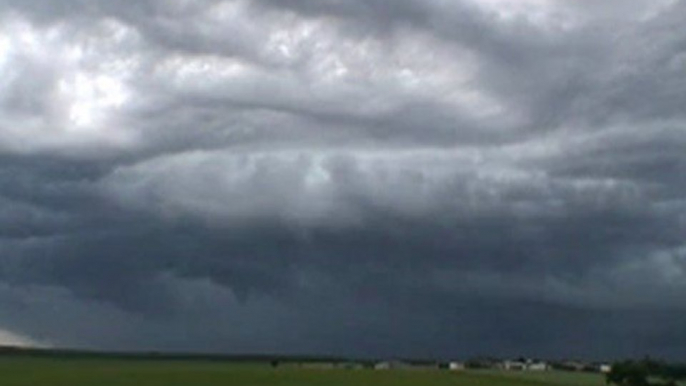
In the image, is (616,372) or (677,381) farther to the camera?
(616,372)

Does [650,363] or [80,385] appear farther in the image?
[650,363]

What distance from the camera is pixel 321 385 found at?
475ft

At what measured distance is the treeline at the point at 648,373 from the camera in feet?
490

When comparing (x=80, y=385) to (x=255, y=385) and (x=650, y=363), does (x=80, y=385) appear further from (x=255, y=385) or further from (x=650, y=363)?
(x=650, y=363)

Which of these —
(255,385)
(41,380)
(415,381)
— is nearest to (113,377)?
(41,380)

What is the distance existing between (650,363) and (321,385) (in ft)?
135

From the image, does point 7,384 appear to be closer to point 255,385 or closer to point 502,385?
point 255,385

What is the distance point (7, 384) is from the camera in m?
144

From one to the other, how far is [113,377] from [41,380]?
46.9 feet

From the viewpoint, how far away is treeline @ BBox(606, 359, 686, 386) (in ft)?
490

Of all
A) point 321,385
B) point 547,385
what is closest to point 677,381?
point 547,385

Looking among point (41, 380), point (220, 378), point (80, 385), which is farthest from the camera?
point (220, 378)

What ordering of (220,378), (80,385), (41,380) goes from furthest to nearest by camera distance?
1. (220,378)
2. (41,380)
3. (80,385)

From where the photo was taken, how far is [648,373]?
150500 millimetres
